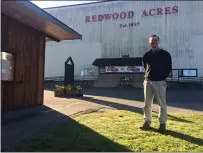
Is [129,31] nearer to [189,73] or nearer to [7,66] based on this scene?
[189,73]

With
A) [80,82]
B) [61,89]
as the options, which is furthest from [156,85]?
[80,82]

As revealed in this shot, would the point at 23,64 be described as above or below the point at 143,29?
below

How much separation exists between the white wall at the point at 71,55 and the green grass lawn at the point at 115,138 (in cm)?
3420

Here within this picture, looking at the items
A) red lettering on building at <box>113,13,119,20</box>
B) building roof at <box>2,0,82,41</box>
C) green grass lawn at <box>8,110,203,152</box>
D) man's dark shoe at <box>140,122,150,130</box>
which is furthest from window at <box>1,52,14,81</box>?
red lettering on building at <box>113,13,119,20</box>

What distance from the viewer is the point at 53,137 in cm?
612

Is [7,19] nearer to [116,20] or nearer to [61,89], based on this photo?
[61,89]

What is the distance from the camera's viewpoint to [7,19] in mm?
8969

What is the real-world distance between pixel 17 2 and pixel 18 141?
10.3 ft

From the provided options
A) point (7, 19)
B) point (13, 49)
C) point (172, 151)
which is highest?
point (7, 19)

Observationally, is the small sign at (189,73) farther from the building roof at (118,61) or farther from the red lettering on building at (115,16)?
Answer: the red lettering on building at (115,16)

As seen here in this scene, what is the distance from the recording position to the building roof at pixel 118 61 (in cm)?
3830

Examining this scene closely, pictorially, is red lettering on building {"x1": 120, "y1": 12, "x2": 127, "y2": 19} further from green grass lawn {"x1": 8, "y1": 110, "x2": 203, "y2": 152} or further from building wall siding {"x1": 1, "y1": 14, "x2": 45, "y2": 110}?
green grass lawn {"x1": 8, "y1": 110, "x2": 203, "y2": 152}

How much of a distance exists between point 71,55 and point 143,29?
35.0 feet

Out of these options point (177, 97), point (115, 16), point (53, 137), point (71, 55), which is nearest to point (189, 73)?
point (115, 16)
